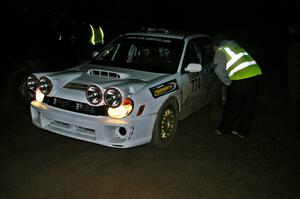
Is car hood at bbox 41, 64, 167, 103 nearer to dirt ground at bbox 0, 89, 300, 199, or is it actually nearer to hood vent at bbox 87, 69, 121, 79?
hood vent at bbox 87, 69, 121, 79

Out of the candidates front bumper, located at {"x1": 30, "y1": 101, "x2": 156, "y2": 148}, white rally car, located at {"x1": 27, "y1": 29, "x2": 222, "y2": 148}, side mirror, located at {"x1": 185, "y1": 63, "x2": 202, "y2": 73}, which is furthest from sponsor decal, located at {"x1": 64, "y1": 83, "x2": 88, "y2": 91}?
side mirror, located at {"x1": 185, "y1": 63, "x2": 202, "y2": 73}

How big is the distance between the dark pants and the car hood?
1.21 metres

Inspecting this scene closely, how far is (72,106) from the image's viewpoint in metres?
4.76

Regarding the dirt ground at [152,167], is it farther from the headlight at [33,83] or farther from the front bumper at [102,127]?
the headlight at [33,83]

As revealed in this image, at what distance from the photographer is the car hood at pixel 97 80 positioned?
4.73 meters

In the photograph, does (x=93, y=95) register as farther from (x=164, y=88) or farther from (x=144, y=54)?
(x=144, y=54)

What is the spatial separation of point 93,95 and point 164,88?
40.9 inches

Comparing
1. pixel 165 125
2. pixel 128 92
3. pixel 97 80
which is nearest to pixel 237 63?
pixel 165 125

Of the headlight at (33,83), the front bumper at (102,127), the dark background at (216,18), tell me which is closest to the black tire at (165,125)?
the front bumper at (102,127)

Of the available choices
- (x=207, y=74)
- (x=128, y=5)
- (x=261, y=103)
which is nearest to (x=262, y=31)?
(x=128, y=5)

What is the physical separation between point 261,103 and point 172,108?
369 cm

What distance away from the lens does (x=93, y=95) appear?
182 inches

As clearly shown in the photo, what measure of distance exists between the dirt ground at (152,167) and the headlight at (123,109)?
655 millimetres

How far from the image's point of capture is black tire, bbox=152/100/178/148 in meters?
5.04
